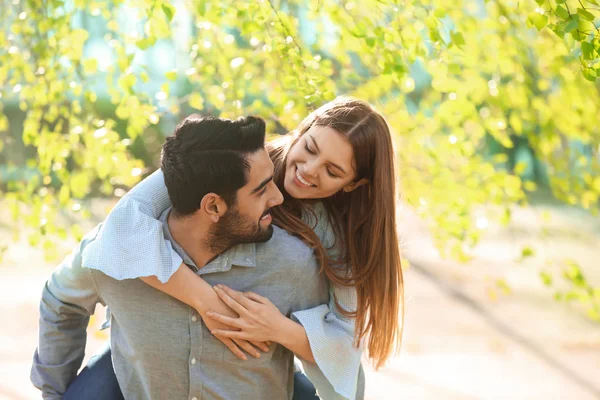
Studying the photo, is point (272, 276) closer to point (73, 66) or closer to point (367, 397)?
point (73, 66)

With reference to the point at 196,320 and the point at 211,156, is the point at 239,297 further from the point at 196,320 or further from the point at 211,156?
the point at 211,156

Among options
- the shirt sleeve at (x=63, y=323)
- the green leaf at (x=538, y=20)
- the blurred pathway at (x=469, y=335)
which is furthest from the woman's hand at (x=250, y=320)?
the blurred pathway at (x=469, y=335)

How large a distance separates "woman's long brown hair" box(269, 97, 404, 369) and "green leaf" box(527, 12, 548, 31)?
0.56m

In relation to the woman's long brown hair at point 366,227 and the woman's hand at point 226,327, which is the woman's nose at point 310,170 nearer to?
the woman's long brown hair at point 366,227

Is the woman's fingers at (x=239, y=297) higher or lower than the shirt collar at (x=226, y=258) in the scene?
lower

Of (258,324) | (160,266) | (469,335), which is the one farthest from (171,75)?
(469,335)

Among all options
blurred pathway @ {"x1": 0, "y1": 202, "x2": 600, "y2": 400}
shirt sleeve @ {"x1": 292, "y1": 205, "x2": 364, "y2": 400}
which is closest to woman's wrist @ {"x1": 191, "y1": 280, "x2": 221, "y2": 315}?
shirt sleeve @ {"x1": 292, "y1": 205, "x2": 364, "y2": 400}

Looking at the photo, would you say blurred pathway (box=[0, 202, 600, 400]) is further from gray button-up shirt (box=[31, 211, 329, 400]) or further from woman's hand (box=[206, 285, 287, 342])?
woman's hand (box=[206, 285, 287, 342])

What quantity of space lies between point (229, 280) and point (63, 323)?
0.49m

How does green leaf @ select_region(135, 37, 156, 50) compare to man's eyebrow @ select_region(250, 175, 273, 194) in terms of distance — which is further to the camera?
green leaf @ select_region(135, 37, 156, 50)

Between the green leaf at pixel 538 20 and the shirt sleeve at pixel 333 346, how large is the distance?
819 mm

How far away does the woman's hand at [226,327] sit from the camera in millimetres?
2090

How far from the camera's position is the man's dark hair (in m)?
2.05

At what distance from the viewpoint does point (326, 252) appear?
2.25 metres
